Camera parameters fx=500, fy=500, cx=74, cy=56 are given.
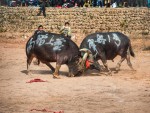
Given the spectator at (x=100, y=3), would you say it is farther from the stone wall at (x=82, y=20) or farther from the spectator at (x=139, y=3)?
the spectator at (x=139, y=3)

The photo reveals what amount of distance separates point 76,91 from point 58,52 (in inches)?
121

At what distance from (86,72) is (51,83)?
2991 mm

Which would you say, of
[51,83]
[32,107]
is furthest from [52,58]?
[32,107]

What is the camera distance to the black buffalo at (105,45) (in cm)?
1838

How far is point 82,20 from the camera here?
109ft

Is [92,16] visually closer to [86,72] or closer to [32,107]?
[86,72]

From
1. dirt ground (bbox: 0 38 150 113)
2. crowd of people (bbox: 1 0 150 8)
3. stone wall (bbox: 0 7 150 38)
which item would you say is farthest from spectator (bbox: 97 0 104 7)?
dirt ground (bbox: 0 38 150 113)

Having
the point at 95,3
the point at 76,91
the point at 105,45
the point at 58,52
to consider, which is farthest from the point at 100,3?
the point at 76,91

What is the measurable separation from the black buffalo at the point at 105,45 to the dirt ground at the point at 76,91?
2.28 feet

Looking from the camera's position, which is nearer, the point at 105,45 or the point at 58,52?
the point at 58,52

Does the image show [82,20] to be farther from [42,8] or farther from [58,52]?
[58,52]

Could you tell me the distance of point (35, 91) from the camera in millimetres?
14531

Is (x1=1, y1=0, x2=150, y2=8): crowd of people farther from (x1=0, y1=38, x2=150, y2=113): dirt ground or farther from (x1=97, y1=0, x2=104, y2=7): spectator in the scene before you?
(x1=0, y1=38, x2=150, y2=113): dirt ground

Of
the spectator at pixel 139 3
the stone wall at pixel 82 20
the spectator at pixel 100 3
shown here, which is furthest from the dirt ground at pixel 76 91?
the spectator at pixel 100 3
